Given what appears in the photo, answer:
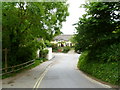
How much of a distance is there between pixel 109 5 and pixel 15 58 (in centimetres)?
994

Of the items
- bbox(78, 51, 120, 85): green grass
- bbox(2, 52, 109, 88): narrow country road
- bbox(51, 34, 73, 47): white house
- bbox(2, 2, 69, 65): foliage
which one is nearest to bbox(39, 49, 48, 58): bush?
bbox(2, 2, 69, 65): foliage

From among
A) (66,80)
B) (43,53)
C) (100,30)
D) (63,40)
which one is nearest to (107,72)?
(66,80)

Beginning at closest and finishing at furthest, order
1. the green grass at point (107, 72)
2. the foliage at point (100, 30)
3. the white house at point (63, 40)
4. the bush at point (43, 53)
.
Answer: the green grass at point (107, 72) → the foliage at point (100, 30) → the bush at point (43, 53) → the white house at point (63, 40)

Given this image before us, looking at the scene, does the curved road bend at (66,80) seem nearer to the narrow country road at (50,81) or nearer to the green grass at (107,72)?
the narrow country road at (50,81)

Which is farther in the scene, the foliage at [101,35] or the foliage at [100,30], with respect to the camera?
the foliage at [100,30]

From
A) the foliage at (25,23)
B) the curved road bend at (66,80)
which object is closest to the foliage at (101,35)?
the curved road bend at (66,80)

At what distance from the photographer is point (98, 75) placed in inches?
468

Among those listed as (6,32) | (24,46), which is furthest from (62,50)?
(6,32)

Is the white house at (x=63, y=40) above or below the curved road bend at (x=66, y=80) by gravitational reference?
above

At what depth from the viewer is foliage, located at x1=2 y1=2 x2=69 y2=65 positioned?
12336mm

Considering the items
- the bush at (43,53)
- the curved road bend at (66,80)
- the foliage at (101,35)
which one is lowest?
the curved road bend at (66,80)

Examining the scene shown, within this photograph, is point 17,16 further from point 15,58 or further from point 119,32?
point 119,32

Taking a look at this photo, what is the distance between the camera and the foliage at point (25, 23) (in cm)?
1234

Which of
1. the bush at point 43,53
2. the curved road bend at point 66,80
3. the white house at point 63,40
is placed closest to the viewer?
the curved road bend at point 66,80
